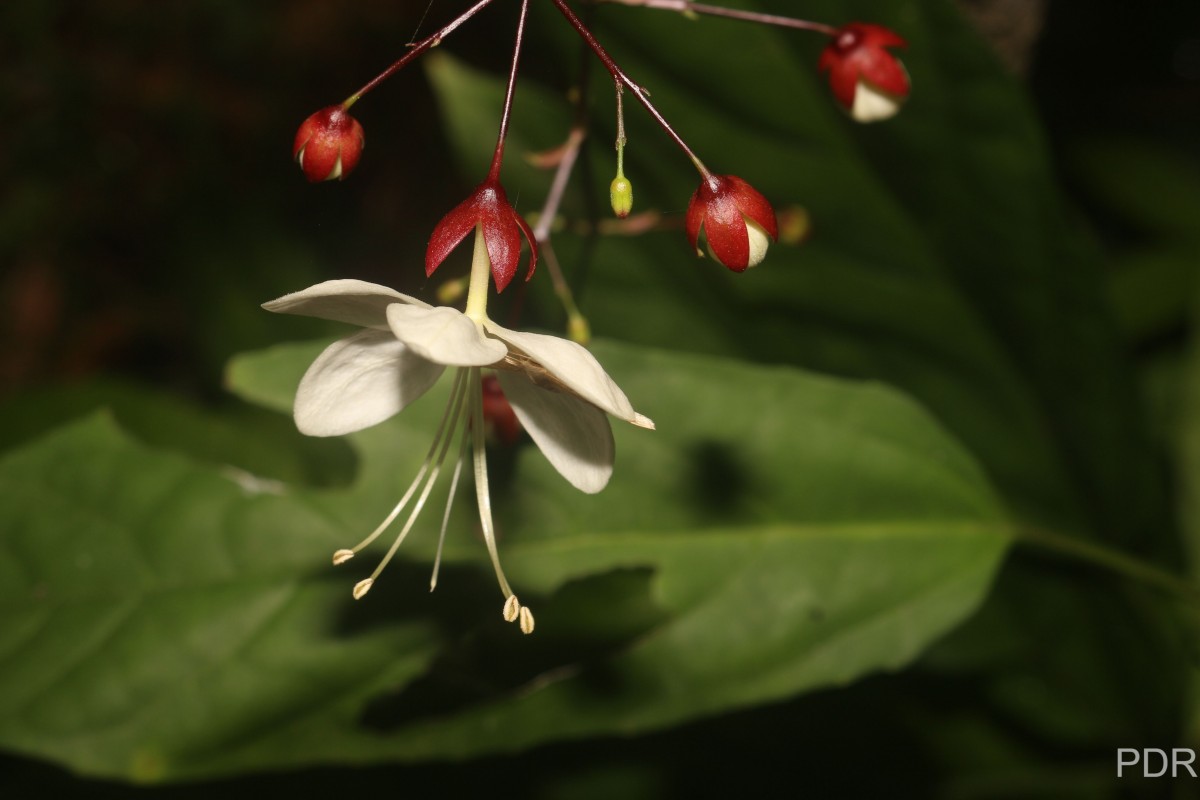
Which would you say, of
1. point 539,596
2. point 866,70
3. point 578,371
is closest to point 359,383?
point 578,371

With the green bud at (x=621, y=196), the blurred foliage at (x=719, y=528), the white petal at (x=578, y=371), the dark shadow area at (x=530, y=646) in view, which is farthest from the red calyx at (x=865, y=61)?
the dark shadow area at (x=530, y=646)

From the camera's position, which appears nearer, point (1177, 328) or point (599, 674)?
point (599, 674)

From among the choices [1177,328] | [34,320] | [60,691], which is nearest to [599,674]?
[60,691]

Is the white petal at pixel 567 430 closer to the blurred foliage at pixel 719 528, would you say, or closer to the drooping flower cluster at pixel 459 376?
the drooping flower cluster at pixel 459 376

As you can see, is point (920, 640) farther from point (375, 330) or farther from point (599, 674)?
point (375, 330)

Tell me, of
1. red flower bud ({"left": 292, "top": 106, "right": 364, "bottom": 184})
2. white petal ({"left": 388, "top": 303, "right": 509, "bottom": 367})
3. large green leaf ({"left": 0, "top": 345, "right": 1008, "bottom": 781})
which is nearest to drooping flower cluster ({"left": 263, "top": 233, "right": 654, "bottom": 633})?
white petal ({"left": 388, "top": 303, "right": 509, "bottom": 367})

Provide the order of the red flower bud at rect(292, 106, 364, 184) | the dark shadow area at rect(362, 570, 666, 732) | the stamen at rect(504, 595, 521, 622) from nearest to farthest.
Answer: the red flower bud at rect(292, 106, 364, 184)
the stamen at rect(504, 595, 521, 622)
the dark shadow area at rect(362, 570, 666, 732)

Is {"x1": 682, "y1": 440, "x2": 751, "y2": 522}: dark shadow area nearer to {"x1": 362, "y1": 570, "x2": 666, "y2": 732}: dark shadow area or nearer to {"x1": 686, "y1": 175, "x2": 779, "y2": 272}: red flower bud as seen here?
{"x1": 362, "y1": 570, "x2": 666, "y2": 732}: dark shadow area
